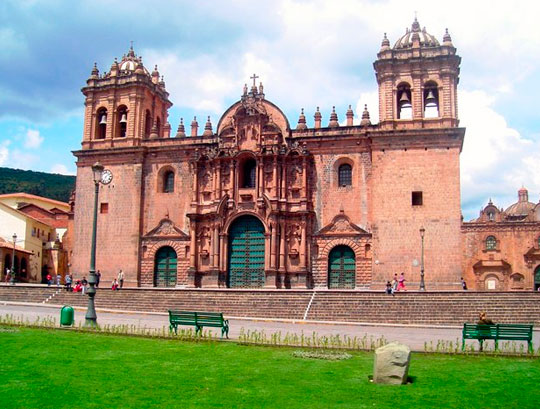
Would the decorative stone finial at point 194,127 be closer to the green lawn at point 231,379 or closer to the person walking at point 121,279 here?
the person walking at point 121,279

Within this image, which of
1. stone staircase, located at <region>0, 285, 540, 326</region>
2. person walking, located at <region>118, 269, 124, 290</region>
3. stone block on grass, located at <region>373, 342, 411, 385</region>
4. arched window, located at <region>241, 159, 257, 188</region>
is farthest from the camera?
arched window, located at <region>241, 159, 257, 188</region>

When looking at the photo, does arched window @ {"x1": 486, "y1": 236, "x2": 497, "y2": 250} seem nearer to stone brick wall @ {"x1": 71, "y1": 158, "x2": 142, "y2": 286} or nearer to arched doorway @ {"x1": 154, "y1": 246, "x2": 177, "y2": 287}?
arched doorway @ {"x1": 154, "y1": 246, "x2": 177, "y2": 287}

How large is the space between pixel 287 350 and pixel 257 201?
1993 cm

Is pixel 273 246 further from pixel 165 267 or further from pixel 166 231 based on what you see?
pixel 165 267

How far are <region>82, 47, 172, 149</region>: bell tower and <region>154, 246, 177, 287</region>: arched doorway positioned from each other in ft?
22.7

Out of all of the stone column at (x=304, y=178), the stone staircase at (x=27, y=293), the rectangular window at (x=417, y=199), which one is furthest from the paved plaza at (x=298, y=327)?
the stone column at (x=304, y=178)

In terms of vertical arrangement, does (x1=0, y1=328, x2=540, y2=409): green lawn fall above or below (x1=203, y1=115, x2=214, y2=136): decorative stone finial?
below

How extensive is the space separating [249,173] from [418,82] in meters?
10.7

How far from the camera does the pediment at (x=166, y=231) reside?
1369 inches

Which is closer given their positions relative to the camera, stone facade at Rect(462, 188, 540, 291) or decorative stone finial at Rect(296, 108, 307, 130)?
decorative stone finial at Rect(296, 108, 307, 130)

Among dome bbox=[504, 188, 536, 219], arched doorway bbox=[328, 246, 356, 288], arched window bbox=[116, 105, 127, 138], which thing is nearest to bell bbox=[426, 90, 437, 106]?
arched doorway bbox=[328, 246, 356, 288]

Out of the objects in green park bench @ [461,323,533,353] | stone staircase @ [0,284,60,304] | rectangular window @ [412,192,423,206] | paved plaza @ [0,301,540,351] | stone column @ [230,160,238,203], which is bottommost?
paved plaza @ [0,301,540,351]

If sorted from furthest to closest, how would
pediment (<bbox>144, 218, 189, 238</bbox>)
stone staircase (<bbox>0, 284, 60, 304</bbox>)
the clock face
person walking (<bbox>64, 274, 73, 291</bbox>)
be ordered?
the clock face
pediment (<bbox>144, 218, 189, 238</bbox>)
person walking (<bbox>64, 274, 73, 291</bbox>)
stone staircase (<bbox>0, 284, 60, 304</bbox>)

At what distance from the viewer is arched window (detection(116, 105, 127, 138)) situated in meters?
37.8
